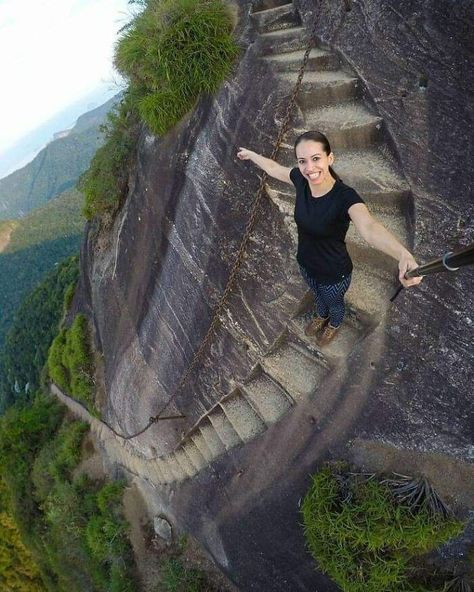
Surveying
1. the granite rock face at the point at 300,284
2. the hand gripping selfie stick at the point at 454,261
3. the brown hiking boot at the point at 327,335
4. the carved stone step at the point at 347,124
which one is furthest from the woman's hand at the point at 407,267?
the carved stone step at the point at 347,124

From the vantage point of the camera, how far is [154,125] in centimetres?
611

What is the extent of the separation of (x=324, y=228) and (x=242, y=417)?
13.0 ft

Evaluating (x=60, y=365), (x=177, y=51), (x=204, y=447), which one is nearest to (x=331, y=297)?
(x=177, y=51)

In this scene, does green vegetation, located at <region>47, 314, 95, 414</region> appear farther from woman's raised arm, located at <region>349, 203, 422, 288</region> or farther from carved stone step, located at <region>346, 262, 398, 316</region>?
woman's raised arm, located at <region>349, 203, 422, 288</region>

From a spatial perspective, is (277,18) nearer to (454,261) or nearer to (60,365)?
(454,261)

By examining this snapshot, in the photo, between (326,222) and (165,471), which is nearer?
(326,222)

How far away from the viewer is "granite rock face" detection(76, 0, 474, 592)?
3.97 m

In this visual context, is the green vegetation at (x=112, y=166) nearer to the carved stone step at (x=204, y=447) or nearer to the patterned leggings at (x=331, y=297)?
the carved stone step at (x=204, y=447)

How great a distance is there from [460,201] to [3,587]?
1880cm

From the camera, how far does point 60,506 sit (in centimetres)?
1109

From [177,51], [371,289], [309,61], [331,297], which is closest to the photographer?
[331,297]

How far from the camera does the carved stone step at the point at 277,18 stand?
4.96 m

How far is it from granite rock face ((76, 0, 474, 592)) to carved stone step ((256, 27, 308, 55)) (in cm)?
3

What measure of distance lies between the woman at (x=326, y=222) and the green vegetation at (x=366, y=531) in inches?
93.0
